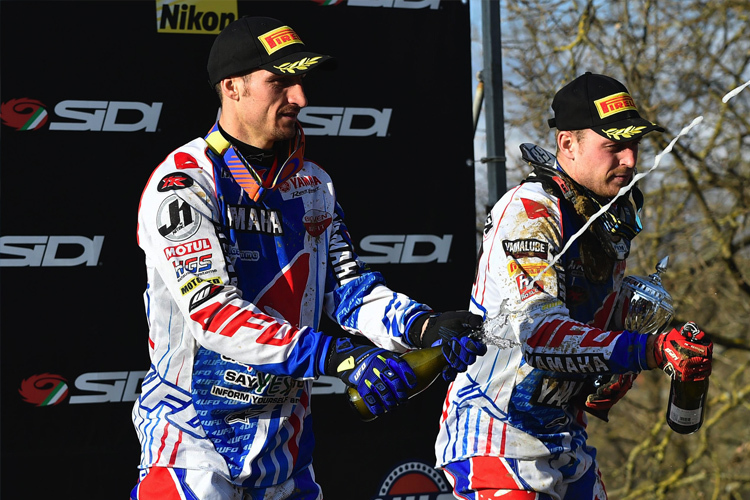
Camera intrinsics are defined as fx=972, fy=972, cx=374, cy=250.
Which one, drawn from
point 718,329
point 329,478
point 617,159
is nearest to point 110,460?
point 329,478

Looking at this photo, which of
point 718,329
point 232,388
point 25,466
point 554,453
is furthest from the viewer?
point 718,329

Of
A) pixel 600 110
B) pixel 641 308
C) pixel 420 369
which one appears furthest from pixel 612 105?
pixel 420 369

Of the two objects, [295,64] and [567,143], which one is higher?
[295,64]

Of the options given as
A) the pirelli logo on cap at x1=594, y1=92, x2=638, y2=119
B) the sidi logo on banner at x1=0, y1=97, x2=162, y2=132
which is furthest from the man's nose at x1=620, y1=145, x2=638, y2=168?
the sidi logo on banner at x1=0, y1=97, x2=162, y2=132

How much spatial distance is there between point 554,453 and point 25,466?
2347 millimetres

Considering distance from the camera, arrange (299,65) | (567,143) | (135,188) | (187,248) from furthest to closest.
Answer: (135,188)
(567,143)
(299,65)
(187,248)

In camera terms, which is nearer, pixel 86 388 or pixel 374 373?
pixel 374 373

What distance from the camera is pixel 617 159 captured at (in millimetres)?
3631

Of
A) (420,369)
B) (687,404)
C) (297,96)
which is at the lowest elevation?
(687,404)

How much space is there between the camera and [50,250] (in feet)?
14.2

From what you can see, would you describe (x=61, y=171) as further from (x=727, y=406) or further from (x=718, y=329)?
(x=718, y=329)

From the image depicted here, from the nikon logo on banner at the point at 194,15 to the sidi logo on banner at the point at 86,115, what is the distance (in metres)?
0.37

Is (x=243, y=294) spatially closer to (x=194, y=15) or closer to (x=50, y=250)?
(x=50, y=250)

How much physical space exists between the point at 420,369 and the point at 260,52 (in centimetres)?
110
